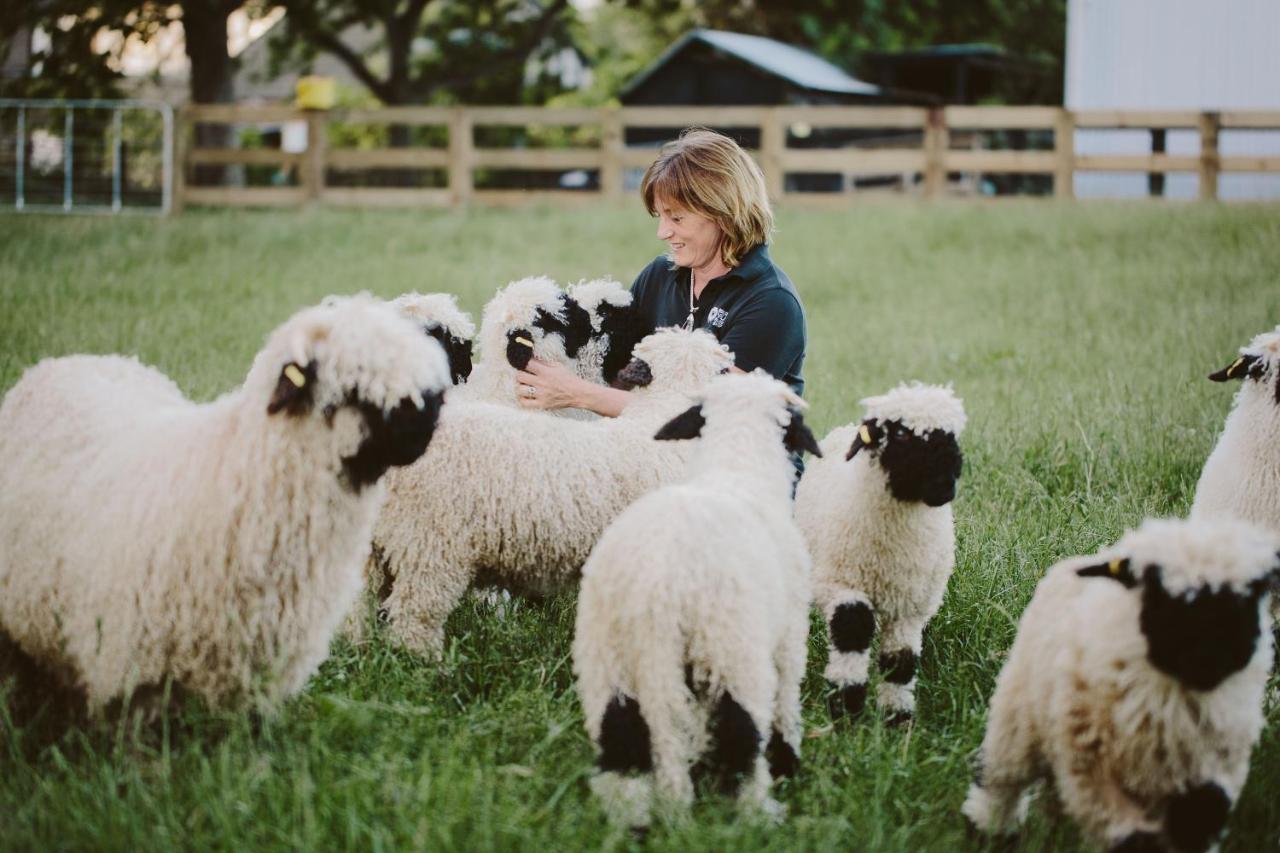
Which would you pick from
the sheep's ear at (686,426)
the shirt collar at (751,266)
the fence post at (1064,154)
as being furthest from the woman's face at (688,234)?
the fence post at (1064,154)

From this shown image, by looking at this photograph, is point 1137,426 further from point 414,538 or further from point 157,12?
point 157,12

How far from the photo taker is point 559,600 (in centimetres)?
479

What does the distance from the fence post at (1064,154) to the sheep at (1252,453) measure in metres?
14.4

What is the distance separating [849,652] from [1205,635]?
1.45 metres

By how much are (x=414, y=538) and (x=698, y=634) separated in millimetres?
1469

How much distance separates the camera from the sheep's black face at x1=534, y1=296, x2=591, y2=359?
5.16 meters

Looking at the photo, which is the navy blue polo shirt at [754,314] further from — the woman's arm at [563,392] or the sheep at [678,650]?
the sheep at [678,650]

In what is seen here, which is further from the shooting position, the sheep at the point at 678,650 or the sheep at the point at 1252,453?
the sheep at the point at 1252,453

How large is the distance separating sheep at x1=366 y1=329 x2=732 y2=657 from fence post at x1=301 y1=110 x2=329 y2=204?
15.8 meters

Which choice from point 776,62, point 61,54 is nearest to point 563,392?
point 61,54

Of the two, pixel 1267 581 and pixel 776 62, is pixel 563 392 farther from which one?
pixel 776 62

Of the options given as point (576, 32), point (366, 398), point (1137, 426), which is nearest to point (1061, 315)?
point (1137, 426)

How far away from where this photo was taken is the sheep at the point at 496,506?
414cm

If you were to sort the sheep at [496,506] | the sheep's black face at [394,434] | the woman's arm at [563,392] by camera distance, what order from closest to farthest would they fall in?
the sheep's black face at [394,434], the sheep at [496,506], the woman's arm at [563,392]
